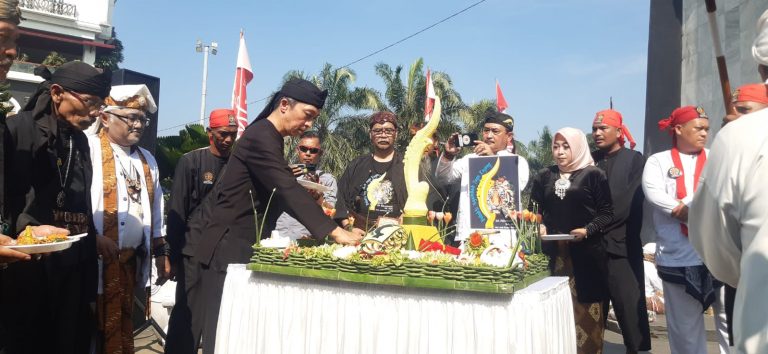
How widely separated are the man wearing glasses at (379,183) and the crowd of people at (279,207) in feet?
0.04

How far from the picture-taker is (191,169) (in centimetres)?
480

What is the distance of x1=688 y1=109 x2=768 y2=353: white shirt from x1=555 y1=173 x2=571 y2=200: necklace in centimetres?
290

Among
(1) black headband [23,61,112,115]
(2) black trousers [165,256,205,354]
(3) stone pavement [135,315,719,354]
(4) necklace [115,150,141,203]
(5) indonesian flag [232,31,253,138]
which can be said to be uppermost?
(5) indonesian flag [232,31,253,138]

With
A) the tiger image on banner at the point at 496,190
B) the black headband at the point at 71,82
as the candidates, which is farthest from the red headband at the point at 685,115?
the black headband at the point at 71,82

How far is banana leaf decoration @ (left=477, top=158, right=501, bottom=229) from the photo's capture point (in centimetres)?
390

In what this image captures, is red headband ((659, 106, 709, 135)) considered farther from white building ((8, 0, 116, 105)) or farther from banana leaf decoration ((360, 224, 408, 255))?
white building ((8, 0, 116, 105))

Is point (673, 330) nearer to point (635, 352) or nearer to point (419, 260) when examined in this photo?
point (635, 352)

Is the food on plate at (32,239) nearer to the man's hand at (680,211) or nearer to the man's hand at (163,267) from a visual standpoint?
the man's hand at (163,267)

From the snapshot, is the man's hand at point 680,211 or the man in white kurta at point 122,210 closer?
the man in white kurta at point 122,210

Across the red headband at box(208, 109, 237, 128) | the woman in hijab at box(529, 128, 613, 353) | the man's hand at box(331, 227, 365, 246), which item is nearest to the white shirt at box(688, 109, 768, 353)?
the man's hand at box(331, 227, 365, 246)

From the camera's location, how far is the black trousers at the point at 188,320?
11.9ft

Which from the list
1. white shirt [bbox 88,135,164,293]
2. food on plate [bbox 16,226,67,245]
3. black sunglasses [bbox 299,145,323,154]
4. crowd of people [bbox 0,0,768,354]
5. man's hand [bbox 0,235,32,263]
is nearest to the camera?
crowd of people [bbox 0,0,768,354]

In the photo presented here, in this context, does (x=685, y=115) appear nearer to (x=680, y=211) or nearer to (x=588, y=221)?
(x=680, y=211)

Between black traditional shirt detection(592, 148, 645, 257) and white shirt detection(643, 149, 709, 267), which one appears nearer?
white shirt detection(643, 149, 709, 267)
